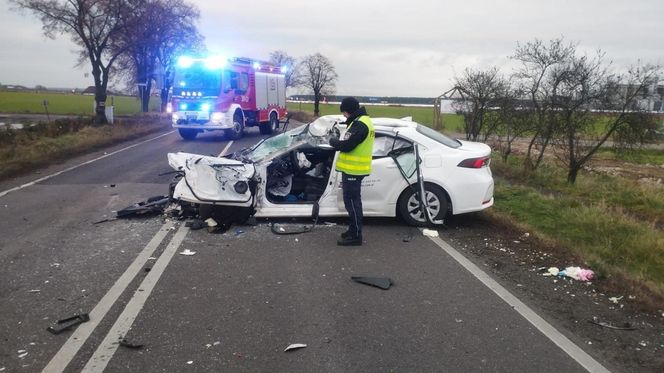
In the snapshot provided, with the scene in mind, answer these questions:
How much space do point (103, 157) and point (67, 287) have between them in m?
12.4

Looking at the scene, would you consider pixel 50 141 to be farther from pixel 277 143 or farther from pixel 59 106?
pixel 59 106

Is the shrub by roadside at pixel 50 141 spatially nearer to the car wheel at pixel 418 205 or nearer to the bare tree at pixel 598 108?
the car wheel at pixel 418 205

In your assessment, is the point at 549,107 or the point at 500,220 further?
the point at 549,107

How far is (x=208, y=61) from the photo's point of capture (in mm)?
20453

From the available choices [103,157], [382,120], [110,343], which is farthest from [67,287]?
[103,157]

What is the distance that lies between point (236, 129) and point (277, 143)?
14.3 m

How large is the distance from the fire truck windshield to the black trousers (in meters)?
15.1

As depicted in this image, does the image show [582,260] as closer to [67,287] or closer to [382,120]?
[382,120]

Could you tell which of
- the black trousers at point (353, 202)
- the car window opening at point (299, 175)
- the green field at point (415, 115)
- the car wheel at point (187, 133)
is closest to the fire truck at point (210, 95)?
the car wheel at point (187, 133)

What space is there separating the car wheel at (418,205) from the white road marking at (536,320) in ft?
3.54

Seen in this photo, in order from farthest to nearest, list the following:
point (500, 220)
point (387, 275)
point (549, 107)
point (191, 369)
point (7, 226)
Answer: point (549, 107), point (500, 220), point (7, 226), point (387, 275), point (191, 369)

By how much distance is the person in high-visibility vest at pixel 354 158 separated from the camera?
254 inches

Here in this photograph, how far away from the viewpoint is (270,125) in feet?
84.9

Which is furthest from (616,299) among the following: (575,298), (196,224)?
(196,224)
